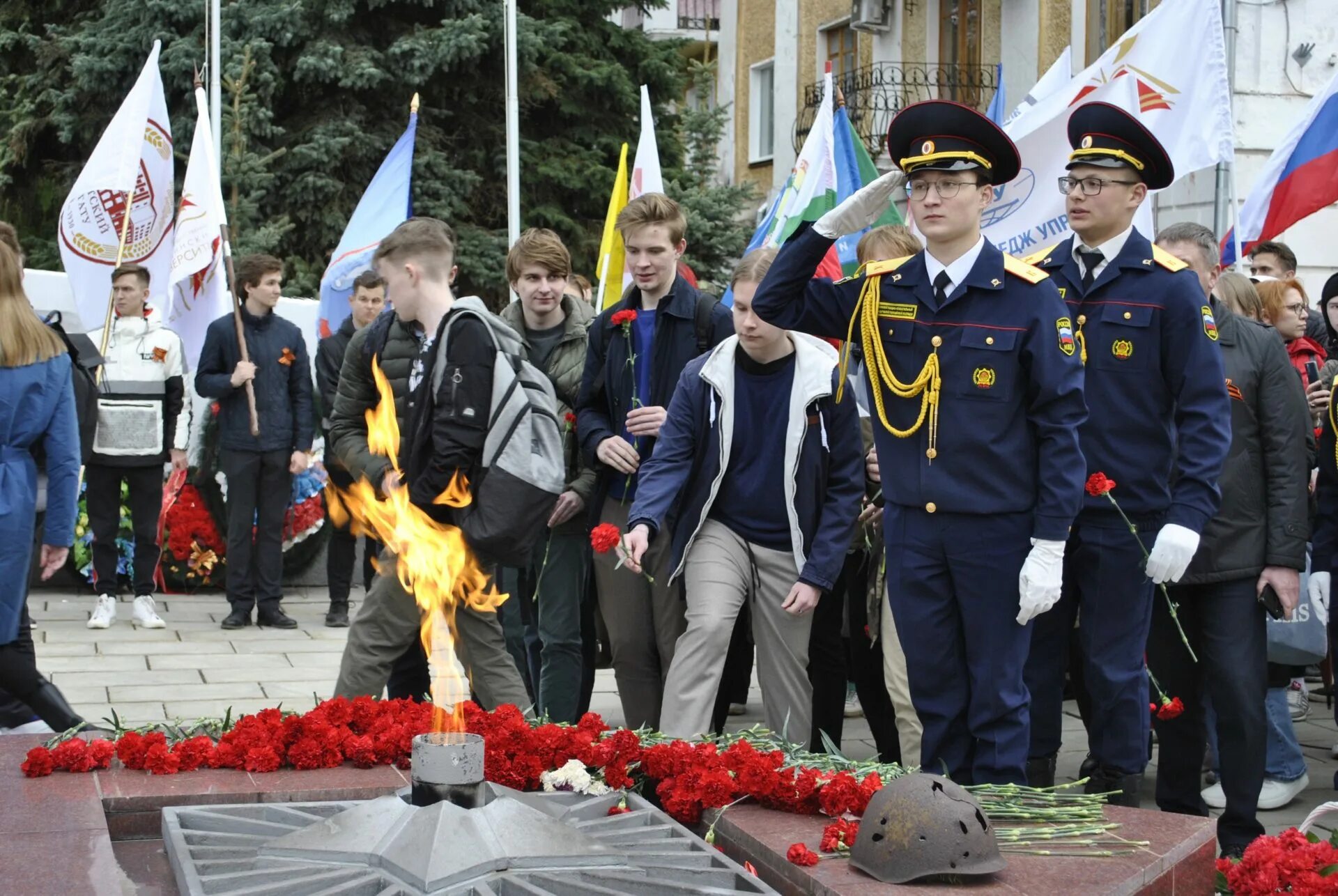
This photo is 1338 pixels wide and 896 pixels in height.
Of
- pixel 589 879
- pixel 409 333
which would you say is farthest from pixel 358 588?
pixel 589 879

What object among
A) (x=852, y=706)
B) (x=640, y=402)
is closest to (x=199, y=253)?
(x=852, y=706)

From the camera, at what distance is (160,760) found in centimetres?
436

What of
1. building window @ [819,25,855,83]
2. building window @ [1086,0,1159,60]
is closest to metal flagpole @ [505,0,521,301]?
building window @ [1086,0,1159,60]

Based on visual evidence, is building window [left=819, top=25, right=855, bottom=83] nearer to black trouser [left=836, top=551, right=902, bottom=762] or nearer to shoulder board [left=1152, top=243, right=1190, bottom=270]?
black trouser [left=836, top=551, right=902, bottom=762]

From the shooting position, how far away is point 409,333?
6.52 metres

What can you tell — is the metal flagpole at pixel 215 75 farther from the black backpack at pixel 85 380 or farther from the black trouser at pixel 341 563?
the black backpack at pixel 85 380

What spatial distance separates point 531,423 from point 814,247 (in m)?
1.35

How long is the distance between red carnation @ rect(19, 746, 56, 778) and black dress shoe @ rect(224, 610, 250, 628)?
19.7ft

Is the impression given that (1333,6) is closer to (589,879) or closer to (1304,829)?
(1304,829)

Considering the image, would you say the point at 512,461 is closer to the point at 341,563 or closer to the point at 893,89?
the point at 341,563

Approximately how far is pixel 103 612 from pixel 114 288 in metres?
2.07

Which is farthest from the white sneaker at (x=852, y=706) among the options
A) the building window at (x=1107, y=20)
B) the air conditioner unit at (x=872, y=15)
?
the air conditioner unit at (x=872, y=15)

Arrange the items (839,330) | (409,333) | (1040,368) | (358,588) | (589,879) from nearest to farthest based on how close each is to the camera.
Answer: (589,879)
(1040,368)
(839,330)
(409,333)
(358,588)

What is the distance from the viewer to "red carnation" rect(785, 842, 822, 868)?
366cm
